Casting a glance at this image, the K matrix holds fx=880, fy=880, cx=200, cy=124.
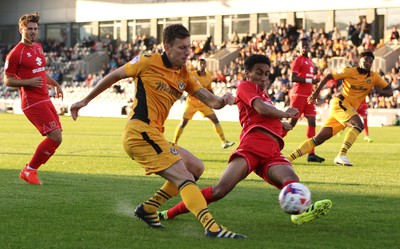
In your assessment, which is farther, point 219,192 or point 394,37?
point 394,37

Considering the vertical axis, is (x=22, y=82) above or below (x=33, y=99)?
above

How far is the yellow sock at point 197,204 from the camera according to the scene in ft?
26.3

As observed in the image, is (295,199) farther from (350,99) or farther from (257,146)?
(350,99)

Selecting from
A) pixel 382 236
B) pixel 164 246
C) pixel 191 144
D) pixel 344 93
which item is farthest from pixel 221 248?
pixel 191 144

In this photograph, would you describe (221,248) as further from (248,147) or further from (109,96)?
(109,96)

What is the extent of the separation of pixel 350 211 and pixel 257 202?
129cm

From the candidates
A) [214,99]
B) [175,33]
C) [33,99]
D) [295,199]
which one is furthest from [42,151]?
[295,199]

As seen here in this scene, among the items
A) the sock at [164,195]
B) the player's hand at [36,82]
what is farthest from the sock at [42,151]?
the sock at [164,195]

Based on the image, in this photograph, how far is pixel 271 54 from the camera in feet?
164

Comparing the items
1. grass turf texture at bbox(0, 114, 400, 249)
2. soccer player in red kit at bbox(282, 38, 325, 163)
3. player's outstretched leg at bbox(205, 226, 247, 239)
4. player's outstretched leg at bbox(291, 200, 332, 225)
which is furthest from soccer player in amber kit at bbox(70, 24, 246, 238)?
soccer player in red kit at bbox(282, 38, 325, 163)

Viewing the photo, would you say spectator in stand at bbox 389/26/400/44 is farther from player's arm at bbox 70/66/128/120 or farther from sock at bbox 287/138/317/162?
player's arm at bbox 70/66/128/120

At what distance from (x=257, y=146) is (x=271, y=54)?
1627 inches

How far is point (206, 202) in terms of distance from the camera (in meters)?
8.46

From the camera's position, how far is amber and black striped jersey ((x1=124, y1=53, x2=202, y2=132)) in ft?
27.8
